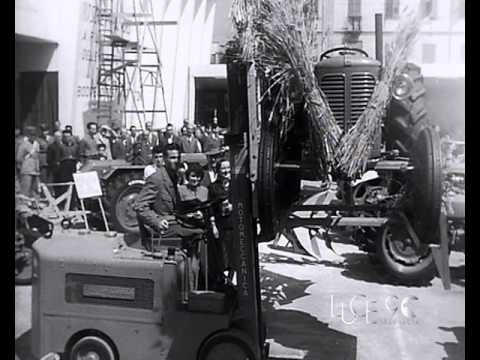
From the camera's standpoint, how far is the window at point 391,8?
351 centimetres

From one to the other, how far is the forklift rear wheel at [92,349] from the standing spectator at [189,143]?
217cm

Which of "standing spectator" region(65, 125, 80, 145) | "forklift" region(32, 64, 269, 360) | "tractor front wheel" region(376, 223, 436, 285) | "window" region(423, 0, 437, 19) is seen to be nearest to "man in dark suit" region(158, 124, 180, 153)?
"standing spectator" region(65, 125, 80, 145)

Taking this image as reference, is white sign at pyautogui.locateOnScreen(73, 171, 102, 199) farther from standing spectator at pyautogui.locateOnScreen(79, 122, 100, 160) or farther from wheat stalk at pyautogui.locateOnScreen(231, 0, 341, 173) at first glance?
wheat stalk at pyautogui.locateOnScreen(231, 0, 341, 173)

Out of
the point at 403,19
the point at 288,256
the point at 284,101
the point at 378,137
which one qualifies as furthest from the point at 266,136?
the point at 288,256

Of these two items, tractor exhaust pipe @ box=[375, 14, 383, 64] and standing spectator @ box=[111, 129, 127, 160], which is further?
standing spectator @ box=[111, 129, 127, 160]

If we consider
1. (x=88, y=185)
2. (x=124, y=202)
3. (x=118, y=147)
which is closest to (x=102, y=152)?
(x=118, y=147)

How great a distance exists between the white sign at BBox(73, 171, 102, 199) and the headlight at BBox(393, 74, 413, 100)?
332 centimetres

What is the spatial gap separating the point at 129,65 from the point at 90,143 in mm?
955

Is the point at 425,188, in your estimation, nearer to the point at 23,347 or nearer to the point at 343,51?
the point at 343,51

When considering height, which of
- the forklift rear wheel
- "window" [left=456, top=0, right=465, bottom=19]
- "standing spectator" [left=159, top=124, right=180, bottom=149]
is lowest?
the forklift rear wheel

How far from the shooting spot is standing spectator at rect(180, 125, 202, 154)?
16.9ft

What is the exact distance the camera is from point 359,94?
10.0ft

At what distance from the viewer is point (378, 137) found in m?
3.04
